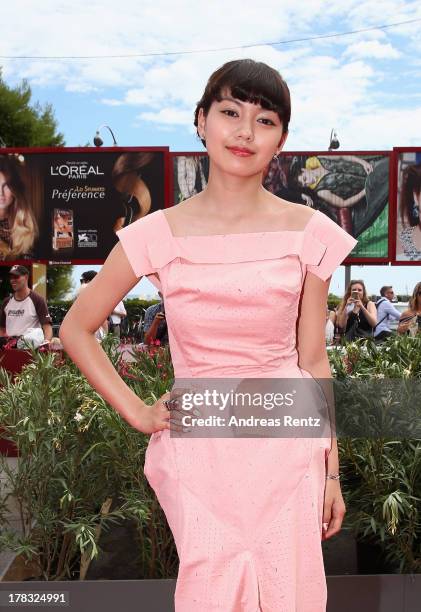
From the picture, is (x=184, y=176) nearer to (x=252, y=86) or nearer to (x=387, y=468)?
(x=387, y=468)

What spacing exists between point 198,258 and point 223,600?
66 cm

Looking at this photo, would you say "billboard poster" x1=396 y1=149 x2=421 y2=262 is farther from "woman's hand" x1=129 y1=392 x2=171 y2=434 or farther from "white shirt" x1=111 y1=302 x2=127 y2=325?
"woman's hand" x1=129 y1=392 x2=171 y2=434

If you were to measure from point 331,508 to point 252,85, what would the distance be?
91 cm

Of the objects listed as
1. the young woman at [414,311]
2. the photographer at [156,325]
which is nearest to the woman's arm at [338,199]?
the young woman at [414,311]

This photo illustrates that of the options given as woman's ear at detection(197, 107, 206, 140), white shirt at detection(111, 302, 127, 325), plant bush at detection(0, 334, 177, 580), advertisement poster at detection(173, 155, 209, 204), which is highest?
advertisement poster at detection(173, 155, 209, 204)

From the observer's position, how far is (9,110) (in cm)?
2903

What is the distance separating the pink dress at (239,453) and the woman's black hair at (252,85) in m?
0.27

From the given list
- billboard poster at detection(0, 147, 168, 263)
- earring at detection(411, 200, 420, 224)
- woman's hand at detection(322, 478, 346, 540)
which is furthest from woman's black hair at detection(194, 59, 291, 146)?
earring at detection(411, 200, 420, 224)

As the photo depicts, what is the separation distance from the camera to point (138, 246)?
4.76 ft

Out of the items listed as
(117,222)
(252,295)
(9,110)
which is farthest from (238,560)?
(9,110)

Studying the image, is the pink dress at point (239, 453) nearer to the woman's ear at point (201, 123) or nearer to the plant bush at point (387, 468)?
the woman's ear at point (201, 123)

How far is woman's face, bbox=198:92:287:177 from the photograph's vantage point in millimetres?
1431

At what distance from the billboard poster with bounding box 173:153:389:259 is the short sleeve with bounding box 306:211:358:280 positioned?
11.9m

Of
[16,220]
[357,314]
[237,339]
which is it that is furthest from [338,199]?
[237,339]
